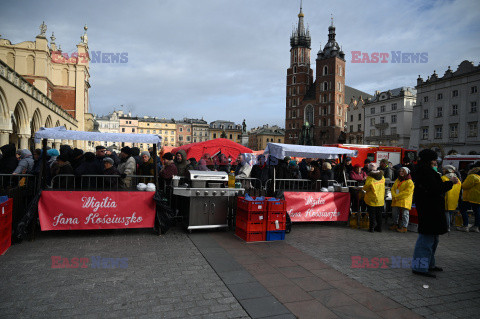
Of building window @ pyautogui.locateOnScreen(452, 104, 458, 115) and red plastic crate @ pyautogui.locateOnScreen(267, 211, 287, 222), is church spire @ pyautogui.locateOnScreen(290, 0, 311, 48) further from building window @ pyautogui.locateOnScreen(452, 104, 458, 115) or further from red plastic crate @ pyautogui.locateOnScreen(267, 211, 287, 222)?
red plastic crate @ pyautogui.locateOnScreen(267, 211, 287, 222)

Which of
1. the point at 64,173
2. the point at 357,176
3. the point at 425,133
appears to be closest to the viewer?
the point at 64,173

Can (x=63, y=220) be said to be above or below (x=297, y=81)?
below

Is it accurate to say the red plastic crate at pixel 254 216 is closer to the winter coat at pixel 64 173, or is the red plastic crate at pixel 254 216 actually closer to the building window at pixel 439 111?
the winter coat at pixel 64 173

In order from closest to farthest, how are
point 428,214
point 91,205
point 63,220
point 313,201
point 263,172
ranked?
point 428,214 → point 63,220 → point 91,205 → point 313,201 → point 263,172

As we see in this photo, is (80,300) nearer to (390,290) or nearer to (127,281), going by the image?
(127,281)

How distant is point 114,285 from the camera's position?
4.05 metres

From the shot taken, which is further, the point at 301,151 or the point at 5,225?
the point at 301,151

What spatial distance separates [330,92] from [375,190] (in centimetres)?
7864

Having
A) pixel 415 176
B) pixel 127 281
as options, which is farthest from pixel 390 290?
pixel 127 281

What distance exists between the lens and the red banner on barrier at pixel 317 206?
8.27 m

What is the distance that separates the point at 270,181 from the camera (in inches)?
362

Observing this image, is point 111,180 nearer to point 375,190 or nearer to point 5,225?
point 5,225

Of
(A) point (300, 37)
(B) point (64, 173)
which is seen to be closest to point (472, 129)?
(B) point (64, 173)

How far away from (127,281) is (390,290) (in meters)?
3.96
